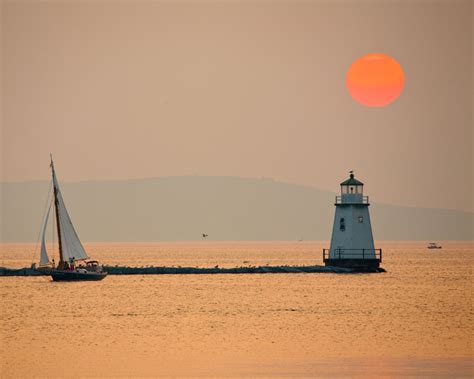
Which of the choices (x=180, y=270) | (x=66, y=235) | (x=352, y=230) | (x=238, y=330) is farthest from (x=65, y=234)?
(x=238, y=330)

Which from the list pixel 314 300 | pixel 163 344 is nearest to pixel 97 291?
pixel 314 300

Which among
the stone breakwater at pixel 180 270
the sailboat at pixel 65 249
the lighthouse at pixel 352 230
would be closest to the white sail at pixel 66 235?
the sailboat at pixel 65 249

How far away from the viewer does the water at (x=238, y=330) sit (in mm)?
48344

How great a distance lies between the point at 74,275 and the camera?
112625 millimetres

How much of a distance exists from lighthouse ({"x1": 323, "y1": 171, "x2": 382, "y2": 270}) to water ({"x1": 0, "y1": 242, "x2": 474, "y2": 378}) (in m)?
3.05

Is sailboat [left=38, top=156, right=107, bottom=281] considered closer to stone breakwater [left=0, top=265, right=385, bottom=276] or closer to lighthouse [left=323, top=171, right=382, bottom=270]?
stone breakwater [left=0, top=265, right=385, bottom=276]

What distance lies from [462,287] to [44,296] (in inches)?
1779

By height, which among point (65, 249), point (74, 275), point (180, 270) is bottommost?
point (74, 275)

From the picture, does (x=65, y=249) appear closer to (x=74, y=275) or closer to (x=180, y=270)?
(x=74, y=275)

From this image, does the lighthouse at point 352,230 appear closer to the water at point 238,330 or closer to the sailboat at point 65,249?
the water at point 238,330

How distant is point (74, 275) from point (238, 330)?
170 ft

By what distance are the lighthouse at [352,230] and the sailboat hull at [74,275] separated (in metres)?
26.8

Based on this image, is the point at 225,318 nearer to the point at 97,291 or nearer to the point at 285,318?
the point at 285,318

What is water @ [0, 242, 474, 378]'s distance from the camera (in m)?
48.3
